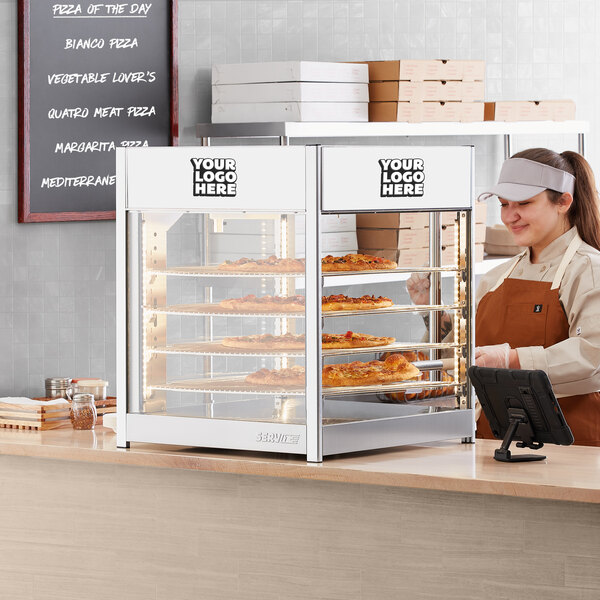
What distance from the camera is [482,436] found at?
4.11 m

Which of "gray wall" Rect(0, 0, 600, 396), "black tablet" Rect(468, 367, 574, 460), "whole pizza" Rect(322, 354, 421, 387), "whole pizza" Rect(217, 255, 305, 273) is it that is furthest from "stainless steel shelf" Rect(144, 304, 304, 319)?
"gray wall" Rect(0, 0, 600, 396)

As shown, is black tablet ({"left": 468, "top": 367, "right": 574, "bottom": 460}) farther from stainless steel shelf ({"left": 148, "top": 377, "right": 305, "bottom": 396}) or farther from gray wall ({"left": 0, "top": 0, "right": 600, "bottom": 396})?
gray wall ({"left": 0, "top": 0, "right": 600, "bottom": 396})

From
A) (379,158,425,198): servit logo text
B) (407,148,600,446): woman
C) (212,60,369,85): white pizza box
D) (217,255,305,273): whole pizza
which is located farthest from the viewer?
(212,60,369,85): white pizza box

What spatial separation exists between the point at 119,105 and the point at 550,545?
245 cm

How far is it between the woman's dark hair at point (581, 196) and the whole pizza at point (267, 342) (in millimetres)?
1508

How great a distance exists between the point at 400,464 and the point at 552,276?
54.2 inches

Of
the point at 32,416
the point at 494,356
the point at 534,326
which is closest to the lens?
the point at 32,416

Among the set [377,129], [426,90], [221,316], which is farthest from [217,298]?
[426,90]

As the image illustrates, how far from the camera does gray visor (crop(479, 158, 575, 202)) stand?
406cm

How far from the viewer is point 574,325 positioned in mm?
3906

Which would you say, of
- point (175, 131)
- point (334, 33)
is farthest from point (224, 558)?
point (334, 33)

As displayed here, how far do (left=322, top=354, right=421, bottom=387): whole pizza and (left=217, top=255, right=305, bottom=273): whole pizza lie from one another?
0.29 meters

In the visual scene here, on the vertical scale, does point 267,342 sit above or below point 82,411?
above

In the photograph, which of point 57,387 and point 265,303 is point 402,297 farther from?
point 57,387
